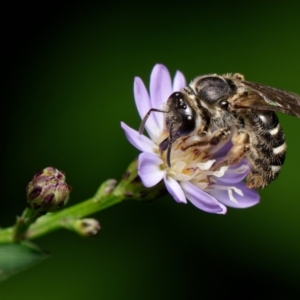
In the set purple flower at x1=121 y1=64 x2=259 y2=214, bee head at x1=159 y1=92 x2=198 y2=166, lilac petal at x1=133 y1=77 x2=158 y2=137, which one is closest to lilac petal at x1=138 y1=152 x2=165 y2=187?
purple flower at x1=121 y1=64 x2=259 y2=214

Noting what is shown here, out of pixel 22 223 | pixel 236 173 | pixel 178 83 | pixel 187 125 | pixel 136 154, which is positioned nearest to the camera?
pixel 187 125

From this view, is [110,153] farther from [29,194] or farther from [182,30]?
[29,194]

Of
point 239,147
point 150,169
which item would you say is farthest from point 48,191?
point 239,147

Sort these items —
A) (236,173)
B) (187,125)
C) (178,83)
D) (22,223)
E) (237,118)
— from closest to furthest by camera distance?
(187,125), (237,118), (22,223), (236,173), (178,83)

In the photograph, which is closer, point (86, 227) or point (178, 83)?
point (86, 227)

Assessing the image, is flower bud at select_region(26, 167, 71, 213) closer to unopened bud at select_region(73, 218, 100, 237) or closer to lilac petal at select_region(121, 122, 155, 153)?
unopened bud at select_region(73, 218, 100, 237)

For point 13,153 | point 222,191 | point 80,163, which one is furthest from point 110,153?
point 222,191

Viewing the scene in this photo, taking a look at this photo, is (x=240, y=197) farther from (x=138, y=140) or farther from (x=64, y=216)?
(x=64, y=216)
